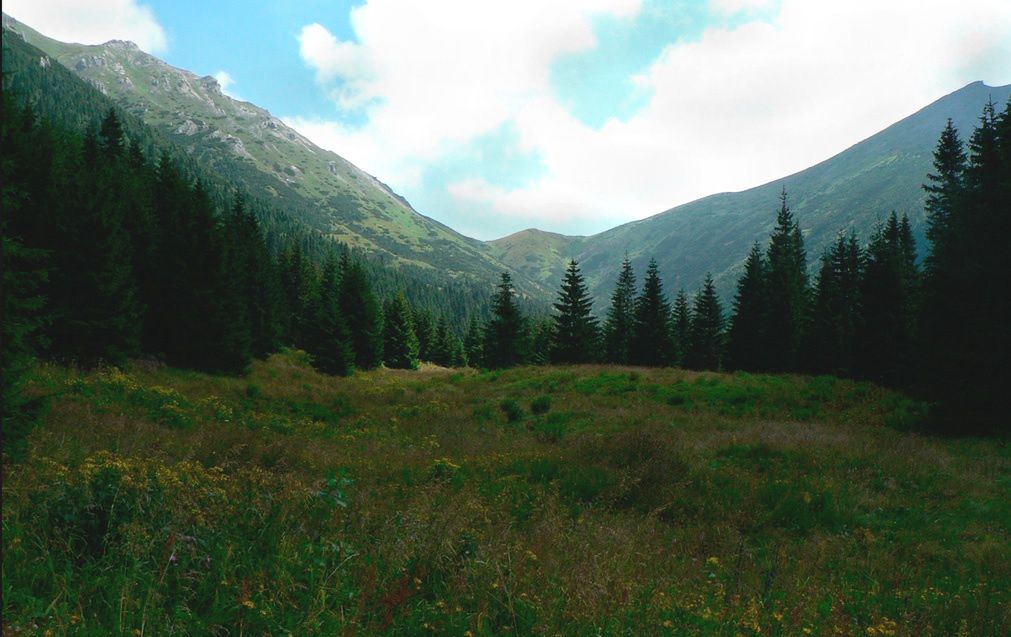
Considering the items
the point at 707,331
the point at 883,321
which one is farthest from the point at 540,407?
the point at 707,331

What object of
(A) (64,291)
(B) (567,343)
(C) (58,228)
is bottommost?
(B) (567,343)

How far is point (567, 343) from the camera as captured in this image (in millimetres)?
51219

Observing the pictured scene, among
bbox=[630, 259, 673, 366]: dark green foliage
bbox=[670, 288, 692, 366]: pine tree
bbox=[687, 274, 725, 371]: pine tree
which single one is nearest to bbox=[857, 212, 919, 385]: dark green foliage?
bbox=[630, 259, 673, 366]: dark green foliage

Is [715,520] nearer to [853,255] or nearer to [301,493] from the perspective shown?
[301,493]

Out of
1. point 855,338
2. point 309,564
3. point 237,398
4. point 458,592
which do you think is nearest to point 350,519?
point 309,564

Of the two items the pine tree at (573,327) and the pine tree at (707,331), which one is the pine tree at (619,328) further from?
the pine tree at (573,327)

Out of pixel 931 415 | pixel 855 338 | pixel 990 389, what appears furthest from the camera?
pixel 855 338

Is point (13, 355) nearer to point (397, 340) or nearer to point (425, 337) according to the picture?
point (397, 340)

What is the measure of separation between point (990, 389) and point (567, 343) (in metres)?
39.1

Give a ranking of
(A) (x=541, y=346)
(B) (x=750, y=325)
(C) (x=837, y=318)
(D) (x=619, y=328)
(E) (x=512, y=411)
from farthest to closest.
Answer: (A) (x=541, y=346) < (D) (x=619, y=328) < (B) (x=750, y=325) < (C) (x=837, y=318) < (E) (x=512, y=411)

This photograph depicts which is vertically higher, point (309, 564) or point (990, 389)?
point (309, 564)

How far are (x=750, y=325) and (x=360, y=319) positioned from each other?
1553 inches

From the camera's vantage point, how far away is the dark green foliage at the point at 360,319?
2037 inches

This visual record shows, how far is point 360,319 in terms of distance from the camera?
5206cm
